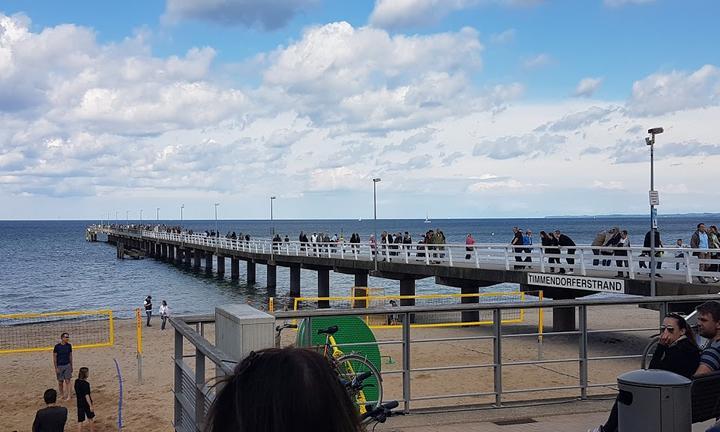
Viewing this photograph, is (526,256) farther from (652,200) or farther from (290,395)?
(290,395)

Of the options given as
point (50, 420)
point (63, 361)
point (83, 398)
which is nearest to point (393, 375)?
point (83, 398)

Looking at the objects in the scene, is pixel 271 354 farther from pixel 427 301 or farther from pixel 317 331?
pixel 427 301

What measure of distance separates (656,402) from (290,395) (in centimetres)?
379

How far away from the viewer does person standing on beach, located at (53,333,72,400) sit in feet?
47.8

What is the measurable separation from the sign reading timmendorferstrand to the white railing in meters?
0.41

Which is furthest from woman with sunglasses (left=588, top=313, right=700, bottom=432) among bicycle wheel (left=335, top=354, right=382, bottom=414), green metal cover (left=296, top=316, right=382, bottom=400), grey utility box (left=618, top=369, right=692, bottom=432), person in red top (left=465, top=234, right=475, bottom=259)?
person in red top (left=465, top=234, right=475, bottom=259)

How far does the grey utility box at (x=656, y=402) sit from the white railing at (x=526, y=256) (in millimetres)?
13382

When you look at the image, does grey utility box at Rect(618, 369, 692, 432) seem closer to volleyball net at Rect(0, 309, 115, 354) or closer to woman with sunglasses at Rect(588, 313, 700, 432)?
woman with sunglasses at Rect(588, 313, 700, 432)

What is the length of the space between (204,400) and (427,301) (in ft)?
116

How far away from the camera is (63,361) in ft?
48.5

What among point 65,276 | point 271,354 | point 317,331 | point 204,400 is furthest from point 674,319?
point 65,276

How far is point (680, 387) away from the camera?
4.60 metres

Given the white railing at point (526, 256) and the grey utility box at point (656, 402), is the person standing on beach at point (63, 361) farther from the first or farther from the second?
the white railing at point (526, 256)

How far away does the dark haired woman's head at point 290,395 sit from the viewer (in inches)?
56.8
